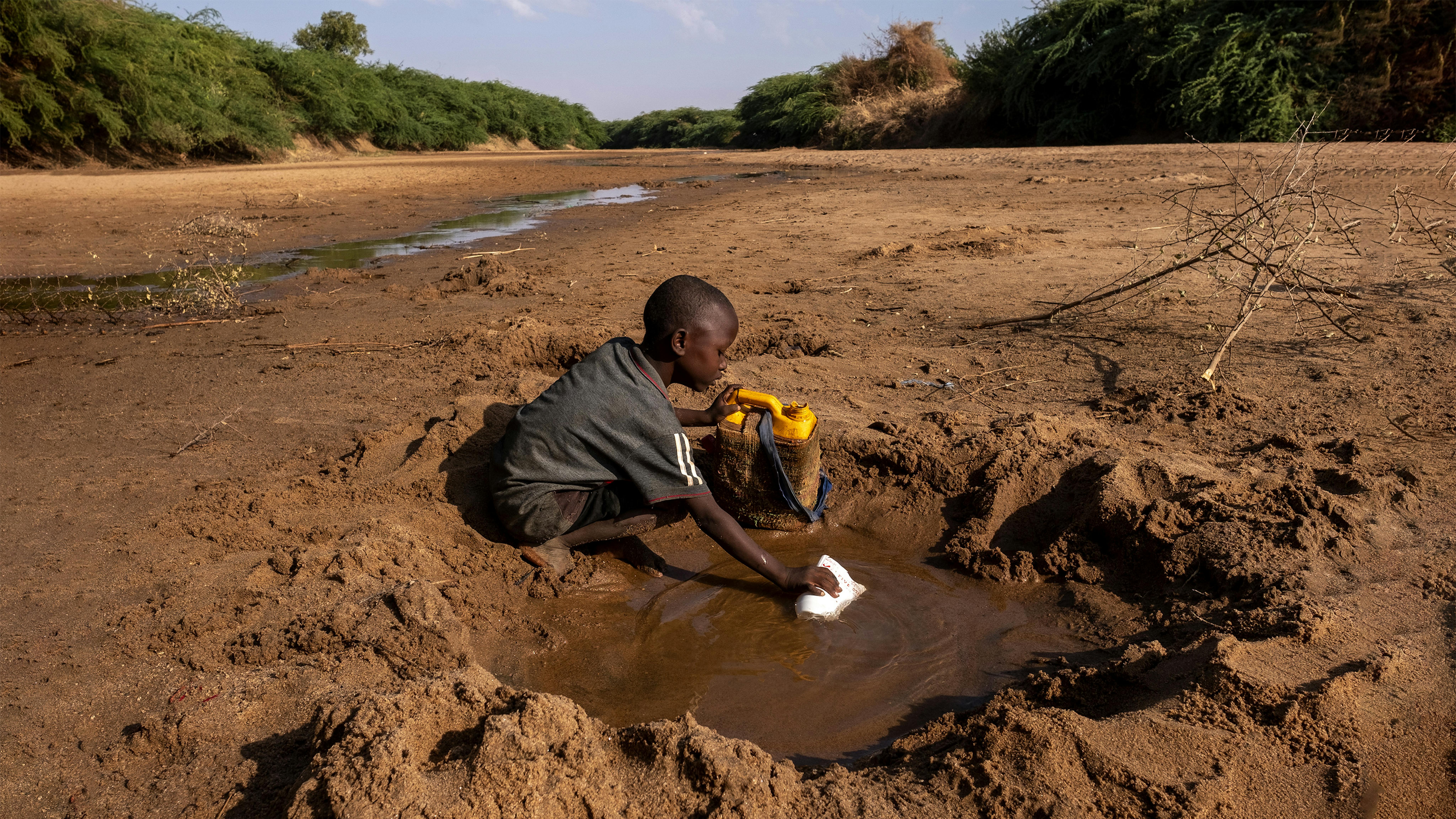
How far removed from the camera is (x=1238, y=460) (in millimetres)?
3232

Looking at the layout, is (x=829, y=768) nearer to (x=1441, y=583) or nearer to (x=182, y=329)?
(x=1441, y=583)

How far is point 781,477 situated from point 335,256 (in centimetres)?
806

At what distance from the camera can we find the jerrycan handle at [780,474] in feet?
10.1

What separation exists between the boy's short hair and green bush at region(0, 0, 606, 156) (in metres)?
20.7

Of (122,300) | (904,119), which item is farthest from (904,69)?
(122,300)

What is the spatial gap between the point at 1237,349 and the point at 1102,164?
33.2 ft

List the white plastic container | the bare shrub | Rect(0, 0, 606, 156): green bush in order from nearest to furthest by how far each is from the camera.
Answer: the white plastic container
the bare shrub
Rect(0, 0, 606, 156): green bush

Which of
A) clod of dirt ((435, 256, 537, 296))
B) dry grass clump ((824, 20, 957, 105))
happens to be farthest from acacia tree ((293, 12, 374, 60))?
clod of dirt ((435, 256, 537, 296))

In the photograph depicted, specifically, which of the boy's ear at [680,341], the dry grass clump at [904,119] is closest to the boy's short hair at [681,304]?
the boy's ear at [680,341]

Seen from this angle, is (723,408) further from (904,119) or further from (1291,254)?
(904,119)

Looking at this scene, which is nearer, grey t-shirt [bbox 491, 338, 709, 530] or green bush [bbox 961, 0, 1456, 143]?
grey t-shirt [bbox 491, 338, 709, 530]

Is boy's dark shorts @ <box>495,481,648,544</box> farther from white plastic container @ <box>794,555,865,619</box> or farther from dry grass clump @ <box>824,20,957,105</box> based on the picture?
dry grass clump @ <box>824,20,957,105</box>

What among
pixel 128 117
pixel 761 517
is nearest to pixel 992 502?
pixel 761 517

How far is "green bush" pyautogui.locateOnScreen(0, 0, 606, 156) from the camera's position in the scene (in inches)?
679
